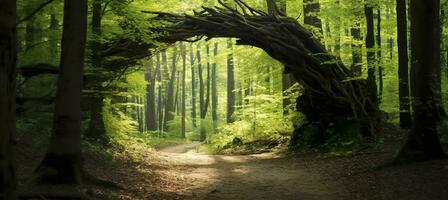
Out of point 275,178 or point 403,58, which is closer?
point 275,178

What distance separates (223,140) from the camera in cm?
2175

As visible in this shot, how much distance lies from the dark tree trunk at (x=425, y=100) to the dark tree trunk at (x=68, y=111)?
665 cm

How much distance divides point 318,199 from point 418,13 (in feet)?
14.7

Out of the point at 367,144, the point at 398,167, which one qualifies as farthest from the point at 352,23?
the point at 398,167

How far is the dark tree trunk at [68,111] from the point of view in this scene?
731cm

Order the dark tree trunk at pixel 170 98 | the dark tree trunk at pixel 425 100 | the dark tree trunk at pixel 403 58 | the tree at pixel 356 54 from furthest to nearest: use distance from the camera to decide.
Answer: the dark tree trunk at pixel 170 98
the tree at pixel 356 54
the dark tree trunk at pixel 403 58
the dark tree trunk at pixel 425 100

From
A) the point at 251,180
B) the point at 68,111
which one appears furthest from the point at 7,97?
the point at 251,180

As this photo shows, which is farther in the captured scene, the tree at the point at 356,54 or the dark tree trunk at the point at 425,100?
the tree at the point at 356,54

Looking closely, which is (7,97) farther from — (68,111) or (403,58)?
(403,58)

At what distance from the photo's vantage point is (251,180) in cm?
998

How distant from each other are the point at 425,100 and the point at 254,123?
11.1 m

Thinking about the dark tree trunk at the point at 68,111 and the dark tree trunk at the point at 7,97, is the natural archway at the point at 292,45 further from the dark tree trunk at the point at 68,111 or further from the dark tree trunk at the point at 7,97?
the dark tree trunk at the point at 7,97

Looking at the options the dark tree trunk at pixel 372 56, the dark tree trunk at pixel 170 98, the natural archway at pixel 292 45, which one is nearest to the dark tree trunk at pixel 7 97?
the natural archway at pixel 292 45

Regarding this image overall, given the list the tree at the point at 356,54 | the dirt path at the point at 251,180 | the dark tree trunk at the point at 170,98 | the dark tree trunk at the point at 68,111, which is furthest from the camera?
the dark tree trunk at the point at 170,98
